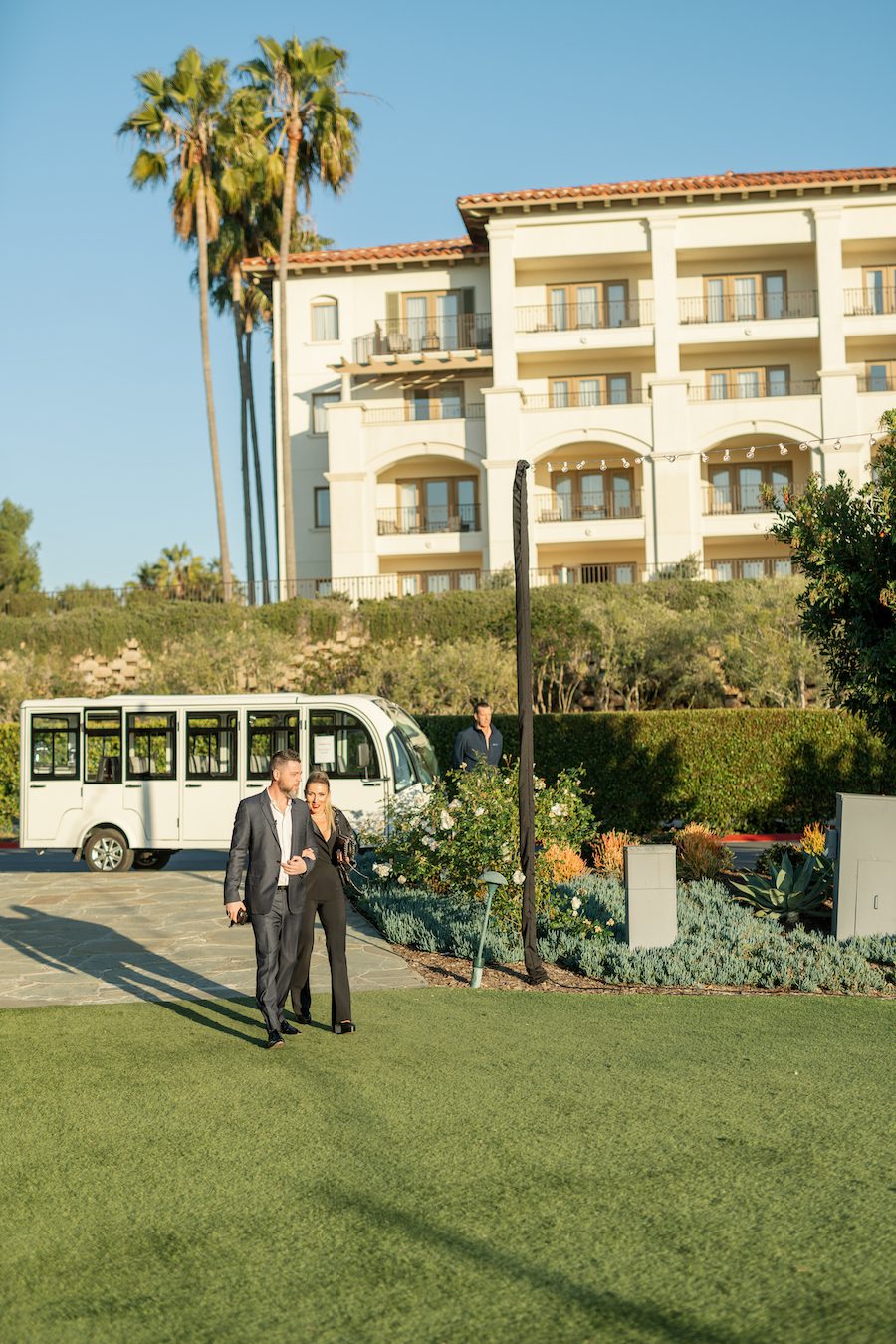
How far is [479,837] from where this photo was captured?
11.9 meters

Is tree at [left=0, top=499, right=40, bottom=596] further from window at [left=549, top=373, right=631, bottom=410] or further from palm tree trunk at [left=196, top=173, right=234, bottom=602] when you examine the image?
window at [left=549, top=373, right=631, bottom=410]

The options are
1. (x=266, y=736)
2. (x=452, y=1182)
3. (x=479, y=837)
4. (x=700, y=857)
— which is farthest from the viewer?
(x=266, y=736)

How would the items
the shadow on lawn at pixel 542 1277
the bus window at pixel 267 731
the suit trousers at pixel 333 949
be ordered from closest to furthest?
1. the shadow on lawn at pixel 542 1277
2. the suit trousers at pixel 333 949
3. the bus window at pixel 267 731

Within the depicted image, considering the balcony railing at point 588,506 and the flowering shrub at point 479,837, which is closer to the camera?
the flowering shrub at point 479,837

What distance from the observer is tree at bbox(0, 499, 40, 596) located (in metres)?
56.2

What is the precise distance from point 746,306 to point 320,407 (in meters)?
15.4

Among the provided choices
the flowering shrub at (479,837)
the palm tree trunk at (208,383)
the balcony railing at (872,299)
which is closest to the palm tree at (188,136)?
the palm tree trunk at (208,383)

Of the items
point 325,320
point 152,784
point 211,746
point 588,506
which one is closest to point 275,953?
point 211,746

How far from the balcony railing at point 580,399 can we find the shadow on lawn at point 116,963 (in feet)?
113

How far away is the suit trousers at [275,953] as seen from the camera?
813 cm

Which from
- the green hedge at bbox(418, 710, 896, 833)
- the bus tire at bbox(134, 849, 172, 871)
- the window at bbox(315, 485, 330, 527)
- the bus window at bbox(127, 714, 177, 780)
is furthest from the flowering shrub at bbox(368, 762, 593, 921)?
the window at bbox(315, 485, 330, 527)

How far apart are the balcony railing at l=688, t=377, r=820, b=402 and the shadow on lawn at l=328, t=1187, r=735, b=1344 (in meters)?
42.6

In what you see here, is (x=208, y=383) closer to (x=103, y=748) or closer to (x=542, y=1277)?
(x=103, y=748)

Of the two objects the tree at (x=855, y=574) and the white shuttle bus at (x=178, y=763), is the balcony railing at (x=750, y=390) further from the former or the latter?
the tree at (x=855, y=574)
